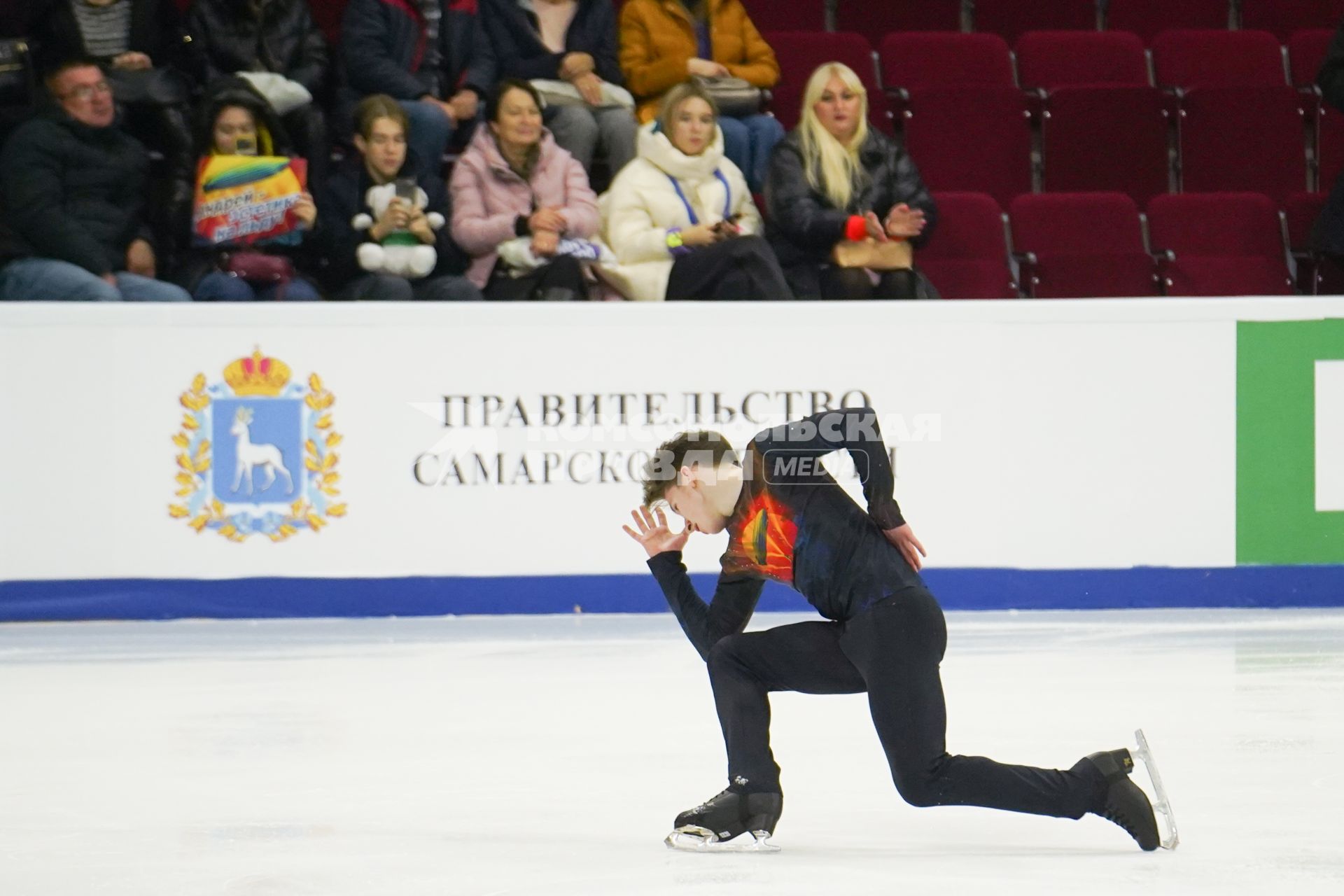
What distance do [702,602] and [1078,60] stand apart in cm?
581

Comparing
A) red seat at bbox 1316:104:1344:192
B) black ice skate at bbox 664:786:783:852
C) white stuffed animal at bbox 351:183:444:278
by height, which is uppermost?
red seat at bbox 1316:104:1344:192

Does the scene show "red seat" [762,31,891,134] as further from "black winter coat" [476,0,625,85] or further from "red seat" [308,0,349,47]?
"red seat" [308,0,349,47]

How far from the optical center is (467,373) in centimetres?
633

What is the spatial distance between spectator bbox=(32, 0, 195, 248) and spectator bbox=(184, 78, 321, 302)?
0.19m

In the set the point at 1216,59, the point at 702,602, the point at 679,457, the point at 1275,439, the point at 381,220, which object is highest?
the point at 1216,59

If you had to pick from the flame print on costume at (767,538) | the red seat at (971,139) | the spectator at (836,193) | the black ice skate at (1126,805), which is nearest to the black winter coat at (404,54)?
the spectator at (836,193)

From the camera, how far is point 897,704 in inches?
115

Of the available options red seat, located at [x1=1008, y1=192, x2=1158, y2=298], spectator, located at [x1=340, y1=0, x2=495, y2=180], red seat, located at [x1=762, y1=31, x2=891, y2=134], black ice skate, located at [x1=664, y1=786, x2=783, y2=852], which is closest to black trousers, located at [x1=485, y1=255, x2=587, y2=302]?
spectator, located at [x1=340, y1=0, x2=495, y2=180]

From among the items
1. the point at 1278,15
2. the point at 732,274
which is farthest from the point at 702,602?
the point at 1278,15

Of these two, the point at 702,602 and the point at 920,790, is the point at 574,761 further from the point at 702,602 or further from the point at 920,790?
the point at 920,790

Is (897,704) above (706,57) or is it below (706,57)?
below

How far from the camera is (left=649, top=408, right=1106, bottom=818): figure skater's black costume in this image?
2920 millimetres

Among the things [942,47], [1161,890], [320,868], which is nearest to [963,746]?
[1161,890]

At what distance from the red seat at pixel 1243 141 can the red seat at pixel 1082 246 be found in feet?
2.15
